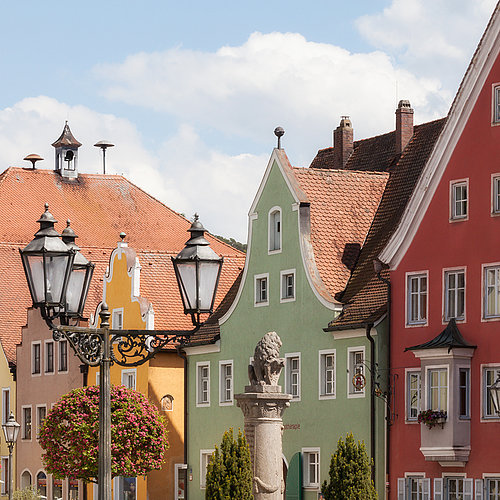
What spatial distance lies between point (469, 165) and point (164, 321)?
1851 cm

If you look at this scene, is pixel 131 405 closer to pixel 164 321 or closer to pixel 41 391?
pixel 164 321

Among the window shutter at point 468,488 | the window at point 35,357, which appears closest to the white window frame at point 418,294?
the window shutter at point 468,488

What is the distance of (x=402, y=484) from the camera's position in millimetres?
41969

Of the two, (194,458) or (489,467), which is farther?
(194,458)

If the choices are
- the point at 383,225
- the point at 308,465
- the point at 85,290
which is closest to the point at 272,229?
the point at 383,225

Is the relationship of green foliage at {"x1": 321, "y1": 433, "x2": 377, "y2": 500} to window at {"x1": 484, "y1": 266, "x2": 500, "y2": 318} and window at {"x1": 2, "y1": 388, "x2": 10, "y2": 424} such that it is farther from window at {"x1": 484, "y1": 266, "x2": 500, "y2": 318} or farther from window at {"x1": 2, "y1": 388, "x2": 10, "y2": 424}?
window at {"x1": 2, "y1": 388, "x2": 10, "y2": 424}

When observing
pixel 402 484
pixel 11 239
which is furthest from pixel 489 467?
pixel 11 239

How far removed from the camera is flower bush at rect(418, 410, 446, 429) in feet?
131

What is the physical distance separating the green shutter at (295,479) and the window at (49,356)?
19693mm

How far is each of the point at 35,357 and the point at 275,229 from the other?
2013 cm

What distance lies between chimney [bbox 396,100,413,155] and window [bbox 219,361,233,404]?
9976mm

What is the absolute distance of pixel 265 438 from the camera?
23.4m

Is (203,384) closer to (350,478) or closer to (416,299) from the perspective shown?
(416,299)

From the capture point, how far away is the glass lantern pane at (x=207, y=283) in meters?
15.3
